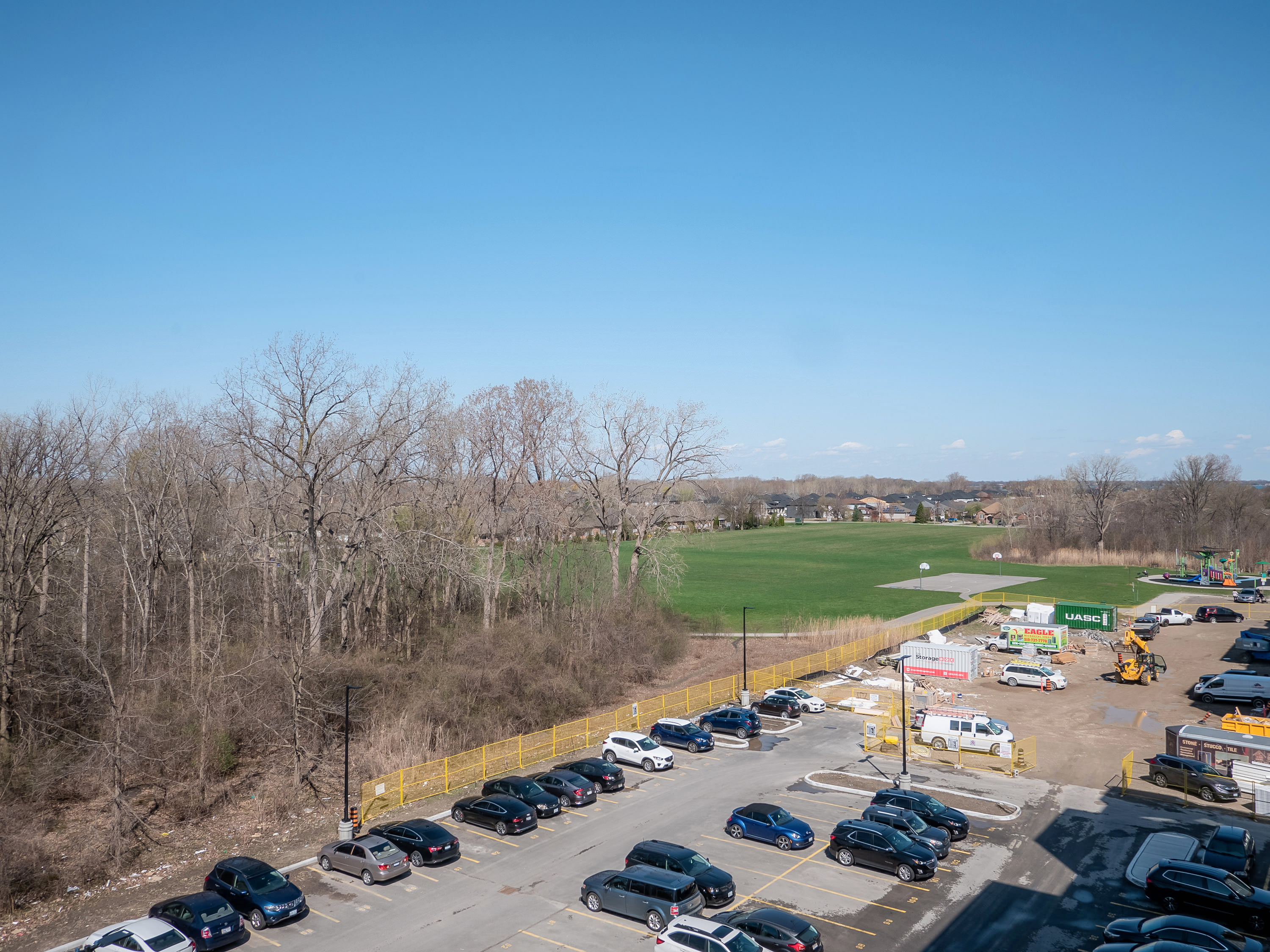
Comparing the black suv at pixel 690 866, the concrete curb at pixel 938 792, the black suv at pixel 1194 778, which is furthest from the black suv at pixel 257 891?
the black suv at pixel 1194 778

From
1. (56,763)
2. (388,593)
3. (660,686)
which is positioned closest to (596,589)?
(660,686)

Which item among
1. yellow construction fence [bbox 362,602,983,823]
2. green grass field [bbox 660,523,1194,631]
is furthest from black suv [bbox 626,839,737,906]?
green grass field [bbox 660,523,1194,631]

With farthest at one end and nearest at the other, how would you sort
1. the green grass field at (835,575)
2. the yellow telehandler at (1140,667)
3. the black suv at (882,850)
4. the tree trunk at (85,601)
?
the green grass field at (835,575) → the yellow telehandler at (1140,667) → the tree trunk at (85,601) → the black suv at (882,850)

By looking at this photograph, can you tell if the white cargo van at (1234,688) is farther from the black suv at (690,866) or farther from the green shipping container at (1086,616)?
the black suv at (690,866)

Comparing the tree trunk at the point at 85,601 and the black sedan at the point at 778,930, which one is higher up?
the tree trunk at the point at 85,601

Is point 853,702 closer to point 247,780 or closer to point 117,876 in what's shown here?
point 247,780

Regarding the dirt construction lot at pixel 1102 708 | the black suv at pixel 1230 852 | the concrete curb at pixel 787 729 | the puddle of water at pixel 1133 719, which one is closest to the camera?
the black suv at pixel 1230 852

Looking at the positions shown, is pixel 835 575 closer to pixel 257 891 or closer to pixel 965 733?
pixel 965 733
